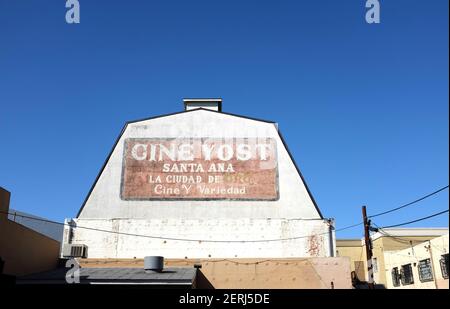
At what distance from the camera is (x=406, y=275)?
36.2 meters

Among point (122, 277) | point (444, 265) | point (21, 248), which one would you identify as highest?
point (21, 248)

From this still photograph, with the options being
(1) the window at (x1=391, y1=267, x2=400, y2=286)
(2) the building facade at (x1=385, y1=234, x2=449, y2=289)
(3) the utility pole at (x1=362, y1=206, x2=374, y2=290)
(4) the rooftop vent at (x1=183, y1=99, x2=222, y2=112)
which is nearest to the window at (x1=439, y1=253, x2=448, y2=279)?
(2) the building facade at (x1=385, y1=234, x2=449, y2=289)

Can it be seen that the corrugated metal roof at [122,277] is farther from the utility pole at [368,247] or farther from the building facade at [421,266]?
the building facade at [421,266]

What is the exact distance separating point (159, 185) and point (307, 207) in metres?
8.75

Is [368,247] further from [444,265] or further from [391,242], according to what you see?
[391,242]

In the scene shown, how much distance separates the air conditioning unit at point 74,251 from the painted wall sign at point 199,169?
3823mm

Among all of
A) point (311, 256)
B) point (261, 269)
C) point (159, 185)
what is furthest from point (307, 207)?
point (159, 185)

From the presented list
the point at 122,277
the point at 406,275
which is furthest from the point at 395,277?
the point at 122,277

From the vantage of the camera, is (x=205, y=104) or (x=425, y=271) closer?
(x=205, y=104)

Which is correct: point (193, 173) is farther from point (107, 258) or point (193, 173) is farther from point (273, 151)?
point (107, 258)

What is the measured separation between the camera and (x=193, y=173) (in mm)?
27391

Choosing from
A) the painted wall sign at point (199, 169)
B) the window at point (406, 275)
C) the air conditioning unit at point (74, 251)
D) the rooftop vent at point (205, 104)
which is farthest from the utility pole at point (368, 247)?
the air conditioning unit at point (74, 251)

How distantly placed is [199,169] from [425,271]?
17936mm
